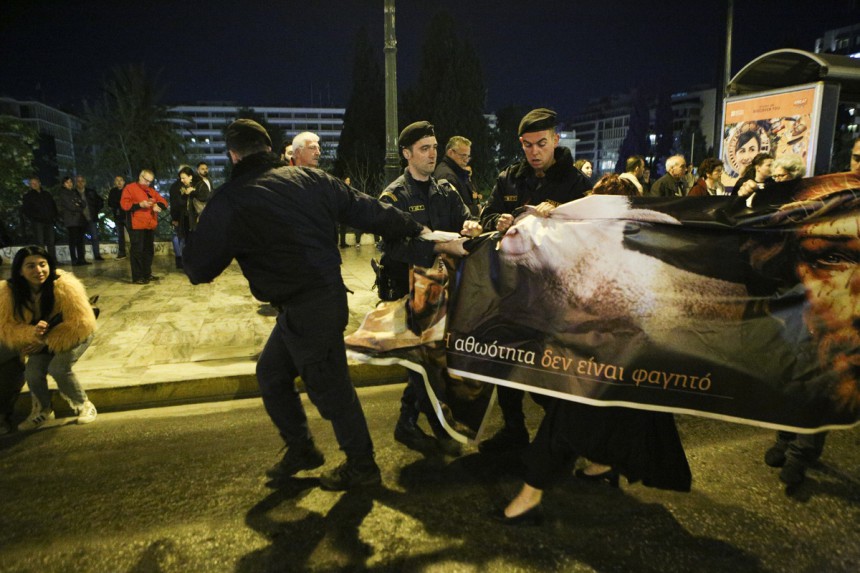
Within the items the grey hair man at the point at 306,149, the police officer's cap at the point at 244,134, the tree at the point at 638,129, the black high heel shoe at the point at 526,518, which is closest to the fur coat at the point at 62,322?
the grey hair man at the point at 306,149

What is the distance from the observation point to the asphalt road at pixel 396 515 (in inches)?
103

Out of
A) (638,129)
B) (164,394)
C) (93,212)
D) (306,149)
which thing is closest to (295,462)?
(164,394)

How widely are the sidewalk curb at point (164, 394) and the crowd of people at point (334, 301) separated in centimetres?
28

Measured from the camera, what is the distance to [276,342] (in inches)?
129

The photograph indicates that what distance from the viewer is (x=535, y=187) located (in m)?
3.86

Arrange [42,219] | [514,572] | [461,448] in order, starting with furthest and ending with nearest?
[42,219]
[461,448]
[514,572]

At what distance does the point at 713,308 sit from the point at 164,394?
4350mm

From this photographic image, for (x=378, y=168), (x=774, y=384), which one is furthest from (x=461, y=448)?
(x=378, y=168)

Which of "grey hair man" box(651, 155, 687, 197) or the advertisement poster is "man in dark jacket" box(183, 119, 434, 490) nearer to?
"grey hair man" box(651, 155, 687, 197)

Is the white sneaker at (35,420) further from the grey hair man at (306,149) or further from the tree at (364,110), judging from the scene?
the tree at (364,110)

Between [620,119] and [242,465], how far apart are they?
151 metres

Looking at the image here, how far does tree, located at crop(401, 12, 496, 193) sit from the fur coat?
119ft

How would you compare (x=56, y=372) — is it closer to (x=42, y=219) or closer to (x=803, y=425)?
(x=803, y=425)

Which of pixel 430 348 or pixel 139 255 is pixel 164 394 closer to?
pixel 430 348
